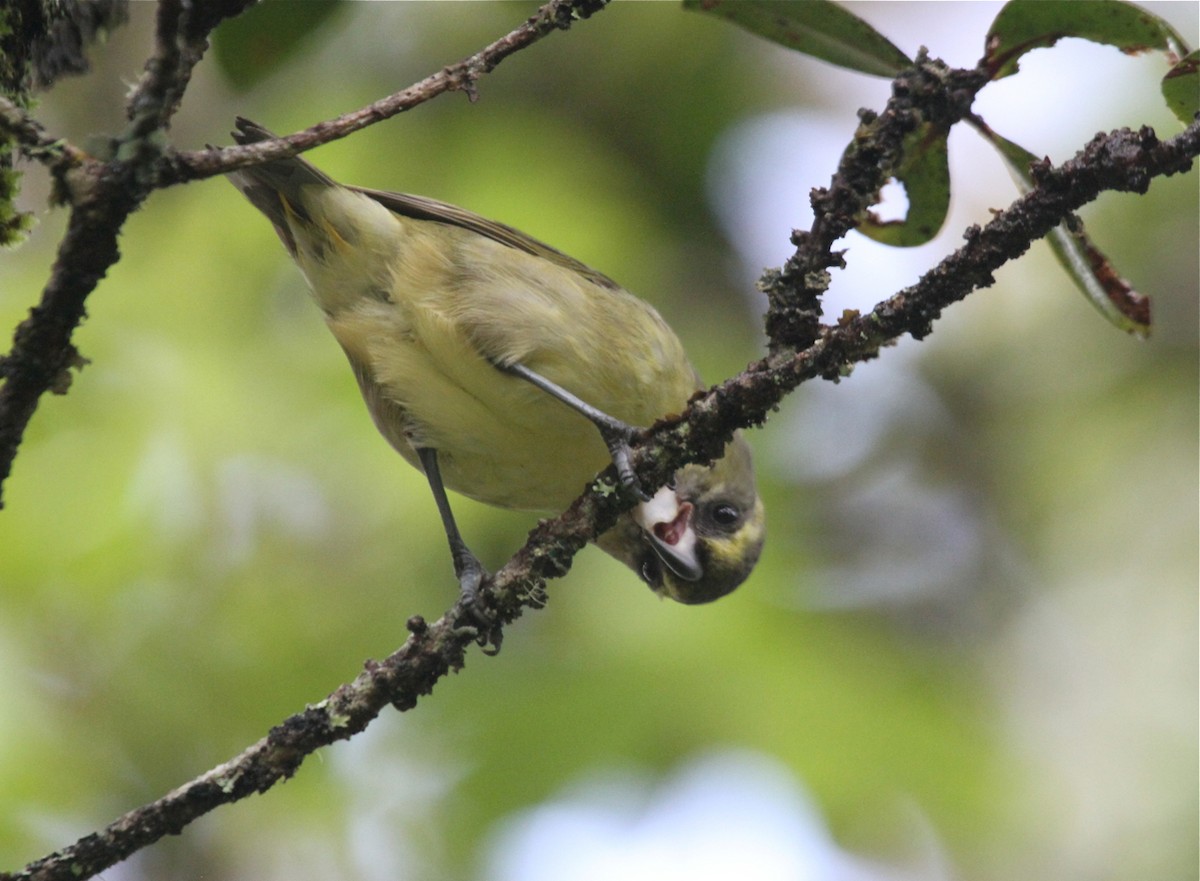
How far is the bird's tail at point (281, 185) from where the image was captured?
3686 mm

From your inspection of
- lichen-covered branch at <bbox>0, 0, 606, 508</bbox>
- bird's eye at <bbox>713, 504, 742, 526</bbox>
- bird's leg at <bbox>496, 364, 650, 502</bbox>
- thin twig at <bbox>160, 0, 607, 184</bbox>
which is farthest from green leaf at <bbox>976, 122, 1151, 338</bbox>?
bird's eye at <bbox>713, 504, 742, 526</bbox>

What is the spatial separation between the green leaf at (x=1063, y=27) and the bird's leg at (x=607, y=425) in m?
1.01

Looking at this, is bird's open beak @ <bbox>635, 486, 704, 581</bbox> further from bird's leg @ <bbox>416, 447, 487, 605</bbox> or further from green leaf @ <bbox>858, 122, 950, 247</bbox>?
green leaf @ <bbox>858, 122, 950, 247</bbox>

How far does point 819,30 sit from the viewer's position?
243cm

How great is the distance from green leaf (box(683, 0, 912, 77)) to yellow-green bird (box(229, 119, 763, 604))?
4.19ft

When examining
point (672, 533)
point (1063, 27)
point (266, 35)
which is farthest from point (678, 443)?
point (672, 533)

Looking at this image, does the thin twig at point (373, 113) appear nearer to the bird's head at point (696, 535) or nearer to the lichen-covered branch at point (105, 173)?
the lichen-covered branch at point (105, 173)

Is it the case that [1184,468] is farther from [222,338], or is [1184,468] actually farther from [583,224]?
[222,338]

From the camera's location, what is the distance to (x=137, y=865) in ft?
13.4

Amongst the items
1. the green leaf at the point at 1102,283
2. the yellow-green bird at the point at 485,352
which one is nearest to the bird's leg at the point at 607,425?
the yellow-green bird at the point at 485,352

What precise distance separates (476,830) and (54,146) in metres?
3.04

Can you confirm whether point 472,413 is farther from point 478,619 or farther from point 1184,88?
point 1184,88

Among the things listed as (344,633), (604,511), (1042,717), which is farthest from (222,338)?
(1042,717)

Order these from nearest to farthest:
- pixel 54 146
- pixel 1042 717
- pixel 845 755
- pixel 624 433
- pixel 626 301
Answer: pixel 54 146
pixel 624 433
pixel 626 301
pixel 845 755
pixel 1042 717
